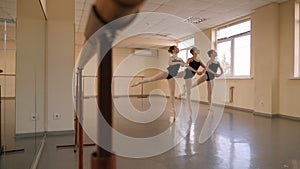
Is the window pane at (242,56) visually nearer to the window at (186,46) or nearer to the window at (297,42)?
the window at (297,42)

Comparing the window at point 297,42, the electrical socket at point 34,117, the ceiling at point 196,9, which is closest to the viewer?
the electrical socket at point 34,117

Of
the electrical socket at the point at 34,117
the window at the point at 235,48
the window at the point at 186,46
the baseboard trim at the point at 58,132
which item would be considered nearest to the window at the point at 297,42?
the window at the point at 235,48

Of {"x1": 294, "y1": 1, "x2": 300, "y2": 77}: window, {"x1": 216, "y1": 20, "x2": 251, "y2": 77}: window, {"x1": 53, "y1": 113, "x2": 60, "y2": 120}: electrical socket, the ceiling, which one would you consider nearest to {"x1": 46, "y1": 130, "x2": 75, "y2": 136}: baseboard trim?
{"x1": 53, "y1": 113, "x2": 60, "y2": 120}: electrical socket

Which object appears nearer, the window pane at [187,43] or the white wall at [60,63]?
the white wall at [60,63]

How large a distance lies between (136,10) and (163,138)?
11.5 feet

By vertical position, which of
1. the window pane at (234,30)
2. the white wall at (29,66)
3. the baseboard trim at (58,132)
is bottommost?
the baseboard trim at (58,132)

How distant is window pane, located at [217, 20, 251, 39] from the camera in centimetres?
738

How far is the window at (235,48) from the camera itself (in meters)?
7.35

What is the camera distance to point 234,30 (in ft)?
26.1

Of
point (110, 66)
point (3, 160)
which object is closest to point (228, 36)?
point (3, 160)

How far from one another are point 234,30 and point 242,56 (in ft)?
3.30

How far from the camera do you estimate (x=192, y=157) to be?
2.84 metres

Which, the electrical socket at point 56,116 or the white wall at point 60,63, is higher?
the white wall at point 60,63

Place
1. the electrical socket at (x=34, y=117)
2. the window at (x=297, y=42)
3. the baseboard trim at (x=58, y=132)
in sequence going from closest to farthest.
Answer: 1. the electrical socket at (x=34, y=117)
2. the baseboard trim at (x=58, y=132)
3. the window at (x=297, y=42)
